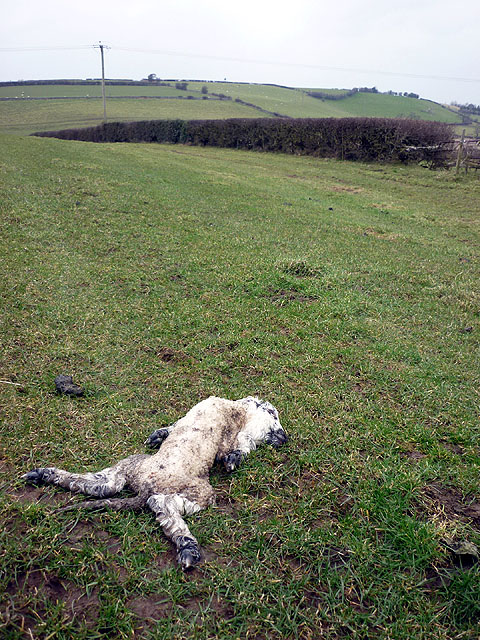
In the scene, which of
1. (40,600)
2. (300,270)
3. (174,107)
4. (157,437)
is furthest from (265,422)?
(174,107)

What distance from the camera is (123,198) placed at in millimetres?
12789

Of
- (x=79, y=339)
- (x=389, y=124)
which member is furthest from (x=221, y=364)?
(x=389, y=124)

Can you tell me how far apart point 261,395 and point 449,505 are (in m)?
1.96

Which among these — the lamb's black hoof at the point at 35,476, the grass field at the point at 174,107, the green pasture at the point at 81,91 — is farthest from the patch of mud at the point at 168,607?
the green pasture at the point at 81,91

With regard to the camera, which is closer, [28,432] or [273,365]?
[28,432]

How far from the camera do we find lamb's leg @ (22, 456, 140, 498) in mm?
2932

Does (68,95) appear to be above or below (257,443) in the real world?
above

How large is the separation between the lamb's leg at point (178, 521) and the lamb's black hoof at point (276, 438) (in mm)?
922

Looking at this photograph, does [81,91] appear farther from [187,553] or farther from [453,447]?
[187,553]

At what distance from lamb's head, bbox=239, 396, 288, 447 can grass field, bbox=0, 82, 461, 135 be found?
1986 inches

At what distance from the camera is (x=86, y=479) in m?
2.98

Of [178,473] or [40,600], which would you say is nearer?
[40,600]

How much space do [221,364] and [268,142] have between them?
2991cm

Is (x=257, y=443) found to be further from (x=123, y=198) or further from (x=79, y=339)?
(x=123, y=198)
